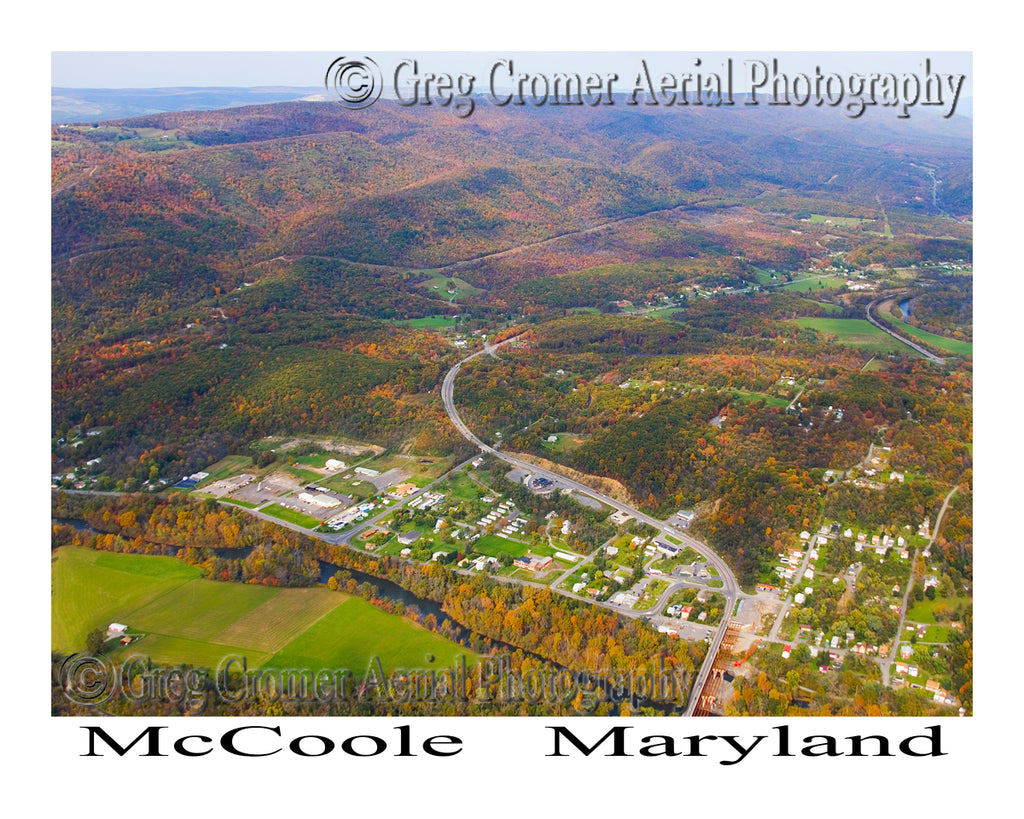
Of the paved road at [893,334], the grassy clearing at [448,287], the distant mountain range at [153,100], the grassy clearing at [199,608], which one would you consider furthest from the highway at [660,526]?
the distant mountain range at [153,100]

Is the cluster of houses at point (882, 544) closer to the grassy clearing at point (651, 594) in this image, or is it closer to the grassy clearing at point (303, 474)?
the grassy clearing at point (651, 594)

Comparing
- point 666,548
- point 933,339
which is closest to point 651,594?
point 666,548

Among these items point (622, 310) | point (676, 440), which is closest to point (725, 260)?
point (622, 310)

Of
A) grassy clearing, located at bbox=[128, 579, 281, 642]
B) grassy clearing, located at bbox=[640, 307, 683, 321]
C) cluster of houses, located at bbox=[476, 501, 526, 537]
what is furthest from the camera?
grassy clearing, located at bbox=[640, 307, 683, 321]

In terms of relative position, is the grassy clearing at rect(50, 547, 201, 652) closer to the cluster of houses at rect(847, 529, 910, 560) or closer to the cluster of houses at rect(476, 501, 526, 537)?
the cluster of houses at rect(476, 501, 526, 537)

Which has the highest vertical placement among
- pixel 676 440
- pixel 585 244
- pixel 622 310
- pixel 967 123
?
pixel 967 123

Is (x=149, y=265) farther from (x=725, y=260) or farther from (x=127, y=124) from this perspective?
(x=725, y=260)

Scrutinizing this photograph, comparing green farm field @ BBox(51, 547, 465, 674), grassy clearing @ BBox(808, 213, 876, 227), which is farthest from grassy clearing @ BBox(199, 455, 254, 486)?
grassy clearing @ BBox(808, 213, 876, 227)
